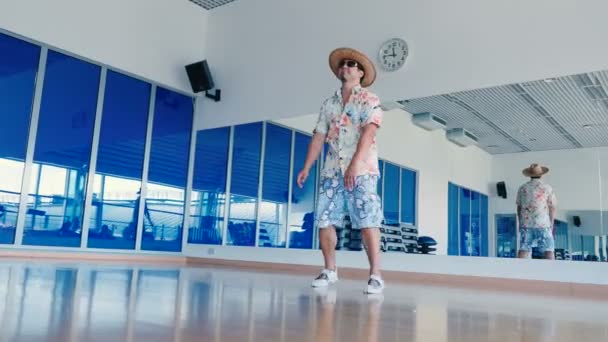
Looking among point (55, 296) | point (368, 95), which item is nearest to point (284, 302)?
point (55, 296)

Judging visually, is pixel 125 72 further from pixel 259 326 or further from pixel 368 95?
pixel 259 326

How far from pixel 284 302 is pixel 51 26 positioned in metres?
4.41

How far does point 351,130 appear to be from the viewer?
107 inches

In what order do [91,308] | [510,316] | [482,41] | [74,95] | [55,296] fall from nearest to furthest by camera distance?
1. [91,308]
2. [55,296]
3. [510,316]
4. [482,41]
5. [74,95]

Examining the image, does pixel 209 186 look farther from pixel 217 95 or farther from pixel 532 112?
pixel 532 112

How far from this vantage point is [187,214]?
6.29 m

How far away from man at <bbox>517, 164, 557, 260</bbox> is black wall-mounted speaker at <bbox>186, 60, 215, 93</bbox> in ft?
12.2

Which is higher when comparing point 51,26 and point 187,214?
point 51,26

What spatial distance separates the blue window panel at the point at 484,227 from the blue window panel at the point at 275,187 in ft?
7.44

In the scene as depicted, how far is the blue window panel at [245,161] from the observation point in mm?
6258

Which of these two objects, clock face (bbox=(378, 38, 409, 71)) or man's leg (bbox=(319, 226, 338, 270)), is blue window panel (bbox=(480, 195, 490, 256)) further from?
man's leg (bbox=(319, 226, 338, 270))

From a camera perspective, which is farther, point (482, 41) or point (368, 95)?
point (482, 41)

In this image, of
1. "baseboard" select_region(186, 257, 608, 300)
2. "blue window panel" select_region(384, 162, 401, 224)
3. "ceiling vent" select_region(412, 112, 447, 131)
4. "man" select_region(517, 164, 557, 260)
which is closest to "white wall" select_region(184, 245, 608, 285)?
"baseboard" select_region(186, 257, 608, 300)

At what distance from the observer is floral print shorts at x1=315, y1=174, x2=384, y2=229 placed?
2.59 meters
